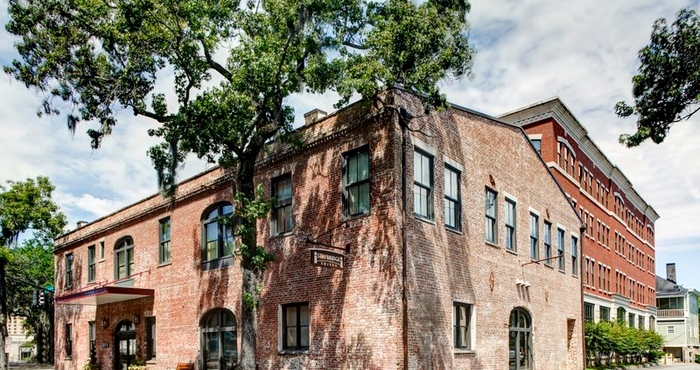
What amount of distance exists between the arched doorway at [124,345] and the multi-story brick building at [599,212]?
22.6 m

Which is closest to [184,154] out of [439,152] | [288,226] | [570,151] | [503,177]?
[288,226]

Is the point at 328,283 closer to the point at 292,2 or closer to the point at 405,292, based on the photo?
the point at 405,292

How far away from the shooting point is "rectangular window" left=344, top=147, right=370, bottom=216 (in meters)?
16.2

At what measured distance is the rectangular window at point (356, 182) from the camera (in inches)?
637

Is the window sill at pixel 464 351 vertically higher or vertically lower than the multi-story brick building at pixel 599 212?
lower

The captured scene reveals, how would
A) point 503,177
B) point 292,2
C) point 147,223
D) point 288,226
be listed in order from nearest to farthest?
point 292,2
point 288,226
point 503,177
point 147,223

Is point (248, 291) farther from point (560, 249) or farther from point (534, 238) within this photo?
point (560, 249)

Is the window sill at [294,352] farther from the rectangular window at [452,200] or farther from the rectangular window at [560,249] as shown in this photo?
the rectangular window at [560,249]

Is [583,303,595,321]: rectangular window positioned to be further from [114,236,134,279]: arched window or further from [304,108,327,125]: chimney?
[114,236,134,279]: arched window

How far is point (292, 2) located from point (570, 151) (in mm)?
26734

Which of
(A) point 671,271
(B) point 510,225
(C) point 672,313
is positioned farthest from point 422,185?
(A) point 671,271

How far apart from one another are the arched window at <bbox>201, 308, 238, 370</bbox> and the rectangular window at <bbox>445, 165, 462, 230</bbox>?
7.96 metres

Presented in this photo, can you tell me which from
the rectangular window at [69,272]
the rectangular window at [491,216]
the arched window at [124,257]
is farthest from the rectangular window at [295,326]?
the rectangular window at [69,272]

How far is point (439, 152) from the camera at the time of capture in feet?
57.0
